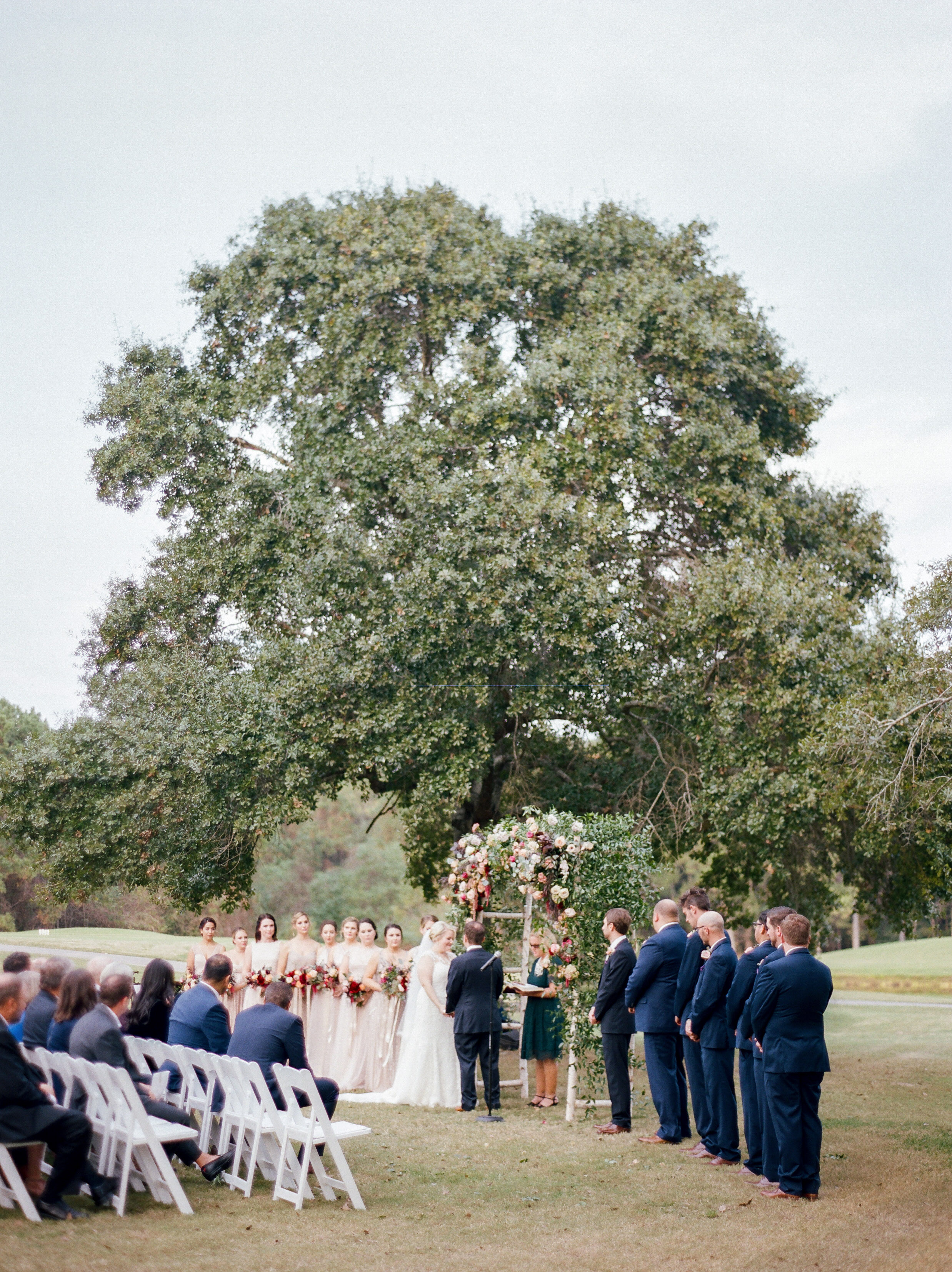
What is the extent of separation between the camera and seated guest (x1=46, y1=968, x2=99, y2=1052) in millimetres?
7336

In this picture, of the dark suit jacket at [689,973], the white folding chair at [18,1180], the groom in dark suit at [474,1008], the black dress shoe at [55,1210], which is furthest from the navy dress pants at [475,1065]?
the white folding chair at [18,1180]

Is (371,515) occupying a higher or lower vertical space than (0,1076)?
higher

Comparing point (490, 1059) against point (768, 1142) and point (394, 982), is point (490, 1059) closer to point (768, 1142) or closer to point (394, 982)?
point (394, 982)

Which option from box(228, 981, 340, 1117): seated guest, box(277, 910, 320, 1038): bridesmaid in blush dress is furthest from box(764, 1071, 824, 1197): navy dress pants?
box(277, 910, 320, 1038): bridesmaid in blush dress

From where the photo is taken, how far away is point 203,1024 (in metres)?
8.21

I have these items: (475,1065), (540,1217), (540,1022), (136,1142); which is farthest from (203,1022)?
(540,1022)

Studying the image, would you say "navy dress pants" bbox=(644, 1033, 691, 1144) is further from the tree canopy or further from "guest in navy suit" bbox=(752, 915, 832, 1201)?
the tree canopy

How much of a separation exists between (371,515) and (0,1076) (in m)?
12.3

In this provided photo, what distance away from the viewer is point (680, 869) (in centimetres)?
4247

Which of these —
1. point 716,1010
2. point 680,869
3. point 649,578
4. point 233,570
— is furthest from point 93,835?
point 680,869

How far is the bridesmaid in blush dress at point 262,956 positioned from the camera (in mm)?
12859

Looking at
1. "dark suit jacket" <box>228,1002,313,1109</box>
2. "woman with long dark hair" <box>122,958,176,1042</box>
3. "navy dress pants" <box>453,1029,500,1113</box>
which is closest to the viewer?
"dark suit jacket" <box>228,1002,313,1109</box>

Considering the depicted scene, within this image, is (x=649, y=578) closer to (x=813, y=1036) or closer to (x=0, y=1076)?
(x=813, y=1036)

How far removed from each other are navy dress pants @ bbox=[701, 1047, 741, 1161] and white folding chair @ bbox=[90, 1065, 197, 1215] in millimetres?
3945
